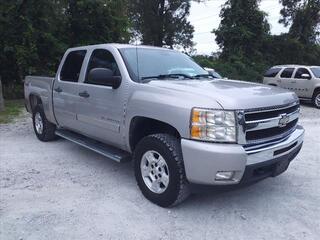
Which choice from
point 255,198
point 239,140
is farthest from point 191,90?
point 255,198

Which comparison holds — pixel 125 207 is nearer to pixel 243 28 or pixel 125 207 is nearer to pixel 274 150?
pixel 274 150

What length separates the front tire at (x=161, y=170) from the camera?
13.0 ft

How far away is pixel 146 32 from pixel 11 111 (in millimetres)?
21010

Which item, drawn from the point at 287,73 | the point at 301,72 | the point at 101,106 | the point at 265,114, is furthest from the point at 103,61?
the point at 287,73

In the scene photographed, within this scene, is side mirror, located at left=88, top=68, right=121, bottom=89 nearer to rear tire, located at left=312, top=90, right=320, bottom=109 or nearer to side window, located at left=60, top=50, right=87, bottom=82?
side window, located at left=60, top=50, right=87, bottom=82

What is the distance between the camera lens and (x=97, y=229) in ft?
12.3

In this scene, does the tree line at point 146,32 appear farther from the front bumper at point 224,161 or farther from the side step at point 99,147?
the front bumper at point 224,161

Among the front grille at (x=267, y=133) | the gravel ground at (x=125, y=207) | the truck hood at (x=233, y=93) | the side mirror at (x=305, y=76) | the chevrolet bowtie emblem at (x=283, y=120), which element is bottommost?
the gravel ground at (x=125, y=207)

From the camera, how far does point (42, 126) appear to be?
731 cm

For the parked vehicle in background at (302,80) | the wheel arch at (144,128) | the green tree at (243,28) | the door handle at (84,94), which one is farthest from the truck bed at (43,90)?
the green tree at (243,28)

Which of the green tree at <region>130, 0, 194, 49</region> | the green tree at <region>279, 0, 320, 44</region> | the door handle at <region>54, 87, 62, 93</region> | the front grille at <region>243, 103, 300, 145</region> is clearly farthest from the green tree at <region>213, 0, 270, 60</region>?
the front grille at <region>243, 103, 300, 145</region>

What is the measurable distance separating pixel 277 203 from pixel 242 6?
71.9 ft

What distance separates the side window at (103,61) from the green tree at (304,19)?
81.0ft

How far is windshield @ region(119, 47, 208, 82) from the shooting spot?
4895 mm
